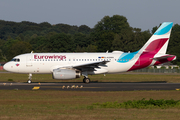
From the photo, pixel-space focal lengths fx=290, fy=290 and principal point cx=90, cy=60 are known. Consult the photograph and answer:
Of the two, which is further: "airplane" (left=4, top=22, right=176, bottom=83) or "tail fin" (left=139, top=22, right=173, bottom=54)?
"tail fin" (left=139, top=22, right=173, bottom=54)

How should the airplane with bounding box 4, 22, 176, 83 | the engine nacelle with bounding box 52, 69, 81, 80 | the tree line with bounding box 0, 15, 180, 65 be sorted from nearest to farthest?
the engine nacelle with bounding box 52, 69, 81, 80
the airplane with bounding box 4, 22, 176, 83
the tree line with bounding box 0, 15, 180, 65

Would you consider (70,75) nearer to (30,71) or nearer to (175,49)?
(30,71)

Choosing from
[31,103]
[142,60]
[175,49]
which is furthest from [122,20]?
[31,103]

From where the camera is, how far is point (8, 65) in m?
34.7

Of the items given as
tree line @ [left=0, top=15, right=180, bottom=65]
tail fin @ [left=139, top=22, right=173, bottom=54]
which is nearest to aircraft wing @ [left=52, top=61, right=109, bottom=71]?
tail fin @ [left=139, top=22, right=173, bottom=54]

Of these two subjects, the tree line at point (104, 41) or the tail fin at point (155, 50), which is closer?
the tail fin at point (155, 50)

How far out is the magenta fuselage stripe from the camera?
1387 inches

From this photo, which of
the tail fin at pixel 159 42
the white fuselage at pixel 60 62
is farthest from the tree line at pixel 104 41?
the white fuselage at pixel 60 62

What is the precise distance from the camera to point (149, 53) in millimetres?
35938

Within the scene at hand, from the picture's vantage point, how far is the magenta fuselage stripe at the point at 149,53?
35.2 m

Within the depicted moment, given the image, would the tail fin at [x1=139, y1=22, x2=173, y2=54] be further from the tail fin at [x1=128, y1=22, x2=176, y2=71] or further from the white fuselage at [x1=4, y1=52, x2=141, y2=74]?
the white fuselage at [x1=4, y1=52, x2=141, y2=74]

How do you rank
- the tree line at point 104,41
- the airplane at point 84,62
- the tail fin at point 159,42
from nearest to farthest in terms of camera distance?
the airplane at point 84,62 < the tail fin at point 159,42 < the tree line at point 104,41

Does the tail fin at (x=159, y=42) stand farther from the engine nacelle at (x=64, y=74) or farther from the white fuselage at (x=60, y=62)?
the engine nacelle at (x=64, y=74)

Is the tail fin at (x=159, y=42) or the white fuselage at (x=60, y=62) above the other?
the tail fin at (x=159, y=42)
